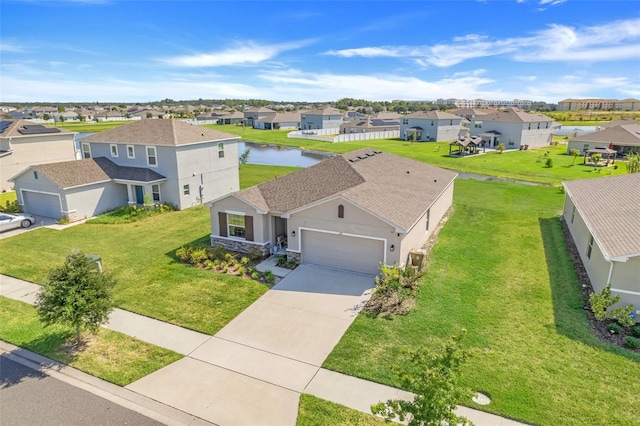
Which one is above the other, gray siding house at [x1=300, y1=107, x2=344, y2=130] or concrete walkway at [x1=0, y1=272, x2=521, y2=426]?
gray siding house at [x1=300, y1=107, x2=344, y2=130]

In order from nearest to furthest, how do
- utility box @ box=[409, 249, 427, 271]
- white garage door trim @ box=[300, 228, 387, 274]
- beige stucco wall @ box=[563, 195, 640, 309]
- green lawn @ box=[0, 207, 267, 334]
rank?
1. beige stucco wall @ box=[563, 195, 640, 309]
2. green lawn @ box=[0, 207, 267, 334]
3. white garage door trim @ box=[300, 228, 387, 274]
4. utility box @ box=[409, 249, 427, 271]

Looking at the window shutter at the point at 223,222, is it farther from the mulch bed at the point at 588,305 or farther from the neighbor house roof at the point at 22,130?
the neighbor house roof at the point at 22,130

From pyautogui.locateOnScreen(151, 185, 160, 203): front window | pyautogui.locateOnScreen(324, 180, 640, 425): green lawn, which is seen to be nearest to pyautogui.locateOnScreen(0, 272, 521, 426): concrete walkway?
pyautogui.locateOnScreen(324, 180, 640, 425): green lawn

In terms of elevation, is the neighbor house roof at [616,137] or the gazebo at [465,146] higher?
the neighbor house roof at [616,137]

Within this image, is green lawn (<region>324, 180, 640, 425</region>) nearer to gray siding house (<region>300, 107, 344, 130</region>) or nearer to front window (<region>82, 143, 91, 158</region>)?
front window (<region>82, 143, 91, 158</region>)

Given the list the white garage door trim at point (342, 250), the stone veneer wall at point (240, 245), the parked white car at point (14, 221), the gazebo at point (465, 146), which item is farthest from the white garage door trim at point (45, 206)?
the gazebo at point (465, 146)

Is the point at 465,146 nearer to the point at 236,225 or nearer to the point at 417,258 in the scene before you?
the point at 417,258

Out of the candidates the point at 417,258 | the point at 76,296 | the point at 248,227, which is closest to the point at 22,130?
the point at 248,227
